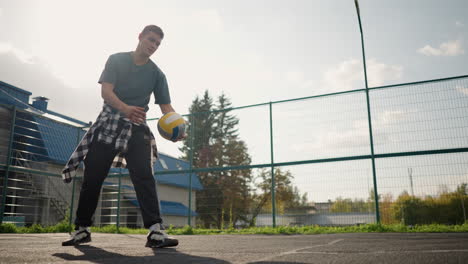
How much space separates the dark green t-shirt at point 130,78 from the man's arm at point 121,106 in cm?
8

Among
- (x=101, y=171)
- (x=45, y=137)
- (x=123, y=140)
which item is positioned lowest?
(x=101, y=171)

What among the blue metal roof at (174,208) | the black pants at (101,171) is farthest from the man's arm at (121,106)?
the blue metal roof at (174,208)

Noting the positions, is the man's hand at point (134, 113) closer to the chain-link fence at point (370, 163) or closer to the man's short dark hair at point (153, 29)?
the man's short dark hair at point (153, 29)

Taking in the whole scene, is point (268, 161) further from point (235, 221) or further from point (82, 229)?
point (82, 229)

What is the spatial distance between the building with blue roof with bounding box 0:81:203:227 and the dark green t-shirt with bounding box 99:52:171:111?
5.33 metres

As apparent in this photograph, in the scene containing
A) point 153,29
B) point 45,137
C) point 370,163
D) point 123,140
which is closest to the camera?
point 123,140

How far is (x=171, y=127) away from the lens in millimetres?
3309

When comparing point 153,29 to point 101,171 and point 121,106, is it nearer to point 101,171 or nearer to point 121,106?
point 121,106

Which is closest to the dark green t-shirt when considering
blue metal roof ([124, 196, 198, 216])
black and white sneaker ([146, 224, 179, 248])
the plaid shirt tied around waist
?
the plaid shirt tied around waist

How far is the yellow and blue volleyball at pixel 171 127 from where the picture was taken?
10.8 ft

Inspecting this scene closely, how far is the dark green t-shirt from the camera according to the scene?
10.5 ft

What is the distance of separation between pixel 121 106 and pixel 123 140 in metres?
0.29

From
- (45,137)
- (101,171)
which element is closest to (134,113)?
(101,171)

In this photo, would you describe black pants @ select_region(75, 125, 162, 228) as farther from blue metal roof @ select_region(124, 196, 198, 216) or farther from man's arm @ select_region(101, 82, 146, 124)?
blue metal roof @ select_region(124, 196, 198, 216)
